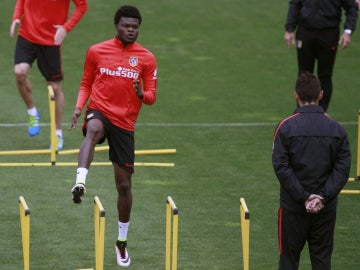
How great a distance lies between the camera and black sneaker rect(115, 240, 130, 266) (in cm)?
1088

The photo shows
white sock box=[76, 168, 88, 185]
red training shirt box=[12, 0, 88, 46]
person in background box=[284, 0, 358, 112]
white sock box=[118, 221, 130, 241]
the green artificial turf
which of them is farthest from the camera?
person in background box=[284, 0, 358, 112]

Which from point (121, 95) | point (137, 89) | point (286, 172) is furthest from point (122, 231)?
point (286, 172)

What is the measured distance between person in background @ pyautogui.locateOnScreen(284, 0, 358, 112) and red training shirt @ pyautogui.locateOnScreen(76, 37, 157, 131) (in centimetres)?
476

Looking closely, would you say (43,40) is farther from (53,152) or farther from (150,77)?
(150,77)

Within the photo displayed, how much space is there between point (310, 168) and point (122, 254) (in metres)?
2.56

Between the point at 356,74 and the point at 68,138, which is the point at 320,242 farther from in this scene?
the point at 356,74

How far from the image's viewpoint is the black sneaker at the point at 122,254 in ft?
35.7

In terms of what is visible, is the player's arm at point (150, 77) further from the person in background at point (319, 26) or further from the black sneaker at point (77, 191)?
the person in background at point (319, 26)

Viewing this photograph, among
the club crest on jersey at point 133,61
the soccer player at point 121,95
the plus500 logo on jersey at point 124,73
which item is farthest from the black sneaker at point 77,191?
the club crest on jersey at point 133,61

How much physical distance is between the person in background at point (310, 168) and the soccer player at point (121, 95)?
207 cm

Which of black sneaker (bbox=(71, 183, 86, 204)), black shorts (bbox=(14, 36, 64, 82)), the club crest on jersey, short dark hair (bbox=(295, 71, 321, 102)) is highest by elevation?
short dark hair (bbox=(295, 71, 321, 102))

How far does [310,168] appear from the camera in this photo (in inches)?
356

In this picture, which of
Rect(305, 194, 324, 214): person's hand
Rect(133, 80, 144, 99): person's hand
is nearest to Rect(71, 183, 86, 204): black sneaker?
Rect(133, 80, 144, 99): person's hand

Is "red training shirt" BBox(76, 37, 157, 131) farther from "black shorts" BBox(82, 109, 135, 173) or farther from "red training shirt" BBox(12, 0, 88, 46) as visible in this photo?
"red training shirt" BBox(12, 0, 88, 46)
